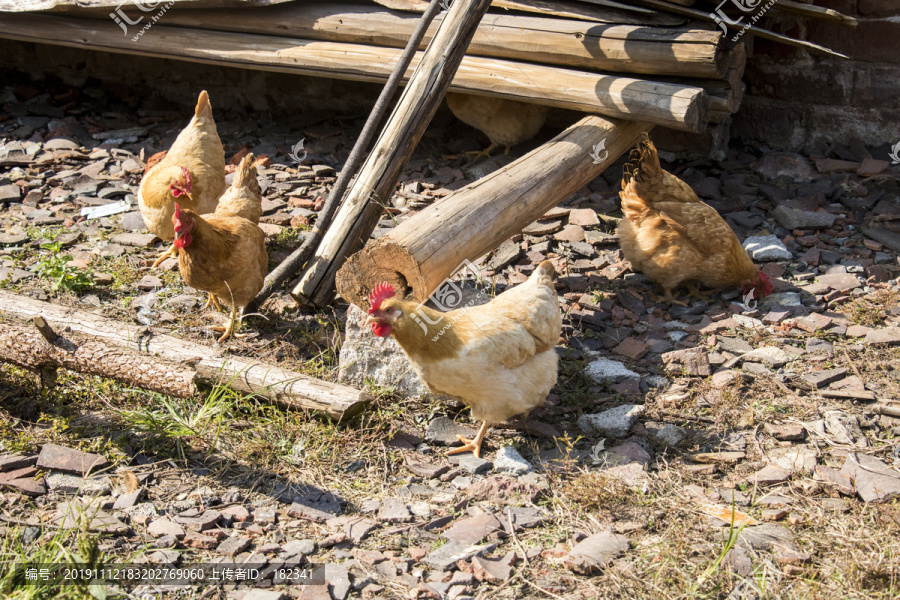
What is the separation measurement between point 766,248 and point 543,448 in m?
2.98

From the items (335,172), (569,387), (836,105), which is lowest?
(569,387)

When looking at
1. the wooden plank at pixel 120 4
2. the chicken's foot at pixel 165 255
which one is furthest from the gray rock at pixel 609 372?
the wooden plank at pixel 120 4

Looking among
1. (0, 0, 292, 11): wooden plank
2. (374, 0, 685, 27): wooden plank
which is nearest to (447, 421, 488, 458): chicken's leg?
(374, 0, 685, 27): wooden plank

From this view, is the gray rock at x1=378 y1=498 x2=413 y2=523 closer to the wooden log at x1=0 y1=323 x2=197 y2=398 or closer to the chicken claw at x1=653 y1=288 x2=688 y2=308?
the wooden log at x1=0 y1=323 x2=197 y2=398

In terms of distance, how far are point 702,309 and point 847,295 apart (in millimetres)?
1010

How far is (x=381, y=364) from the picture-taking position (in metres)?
4.21

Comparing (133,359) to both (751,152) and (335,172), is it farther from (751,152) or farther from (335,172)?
(751,152)

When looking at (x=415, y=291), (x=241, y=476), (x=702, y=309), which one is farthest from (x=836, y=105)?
(x=241, y=476)

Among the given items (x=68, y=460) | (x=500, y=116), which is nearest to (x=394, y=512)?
(x=68, y=460)

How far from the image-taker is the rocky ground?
9.81ft

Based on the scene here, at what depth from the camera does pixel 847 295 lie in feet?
16.5

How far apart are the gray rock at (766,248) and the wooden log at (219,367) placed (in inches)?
139

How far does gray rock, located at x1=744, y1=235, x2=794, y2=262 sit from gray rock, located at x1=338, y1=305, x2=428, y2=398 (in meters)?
3.14

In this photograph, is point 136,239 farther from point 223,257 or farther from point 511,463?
point 511,463
